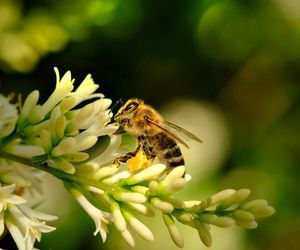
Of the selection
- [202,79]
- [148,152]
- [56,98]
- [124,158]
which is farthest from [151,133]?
[202,79]

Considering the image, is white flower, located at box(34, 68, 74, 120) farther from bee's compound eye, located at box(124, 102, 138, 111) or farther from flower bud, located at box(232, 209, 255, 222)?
flower bud, located at box(232, 209, 255, 222)

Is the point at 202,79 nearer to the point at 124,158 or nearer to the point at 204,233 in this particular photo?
the point at 124,158

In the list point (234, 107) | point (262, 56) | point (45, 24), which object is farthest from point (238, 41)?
point (45, 24)

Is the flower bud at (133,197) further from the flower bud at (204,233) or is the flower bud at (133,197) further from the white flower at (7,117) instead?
the white flower at (7,117)

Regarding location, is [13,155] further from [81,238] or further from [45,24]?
[81,238]

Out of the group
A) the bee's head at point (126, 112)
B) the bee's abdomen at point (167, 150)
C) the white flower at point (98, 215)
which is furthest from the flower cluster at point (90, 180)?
the bee's head at point (126, 112)
